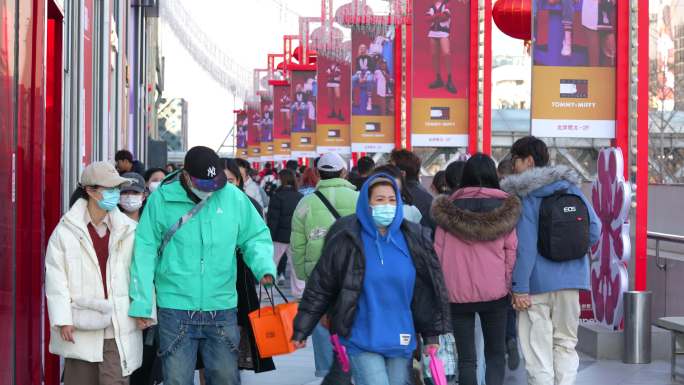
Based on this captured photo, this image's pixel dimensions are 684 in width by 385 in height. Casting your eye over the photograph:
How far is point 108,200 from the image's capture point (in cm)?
652

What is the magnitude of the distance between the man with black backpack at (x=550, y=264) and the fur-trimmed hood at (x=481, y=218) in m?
0.29

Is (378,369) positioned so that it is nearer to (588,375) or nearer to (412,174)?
(412,174)

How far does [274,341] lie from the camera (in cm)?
670

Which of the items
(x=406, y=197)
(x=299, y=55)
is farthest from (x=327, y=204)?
(x=299, y=55)

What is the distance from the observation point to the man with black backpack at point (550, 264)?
26.4ft

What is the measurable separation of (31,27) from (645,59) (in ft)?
23.2

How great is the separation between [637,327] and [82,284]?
604cm

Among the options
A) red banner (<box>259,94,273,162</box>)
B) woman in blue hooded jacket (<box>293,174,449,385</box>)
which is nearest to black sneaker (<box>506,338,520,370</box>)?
woman in blue hooded jacket (<box>293,174,449,385</box>)

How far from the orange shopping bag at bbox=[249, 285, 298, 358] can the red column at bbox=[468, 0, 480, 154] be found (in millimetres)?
11644

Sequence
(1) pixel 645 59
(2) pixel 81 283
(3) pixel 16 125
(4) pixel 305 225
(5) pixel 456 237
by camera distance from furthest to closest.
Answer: (1) pixel 645 59
(4) pixel 305 225
(5) pixel 456 237
(2) pixel 81 283
(3) pixel 16 125

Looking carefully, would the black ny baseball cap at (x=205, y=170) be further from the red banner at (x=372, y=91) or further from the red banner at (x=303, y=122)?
the red banner at (x=303, y=122)

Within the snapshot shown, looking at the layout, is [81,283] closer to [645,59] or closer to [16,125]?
[16,125]

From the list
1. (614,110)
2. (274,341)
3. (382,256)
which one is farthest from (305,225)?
(614,110)

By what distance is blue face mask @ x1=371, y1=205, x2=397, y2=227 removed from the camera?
6.14 meters
